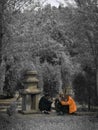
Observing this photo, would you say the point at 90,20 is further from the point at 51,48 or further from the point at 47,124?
the point at 51,48

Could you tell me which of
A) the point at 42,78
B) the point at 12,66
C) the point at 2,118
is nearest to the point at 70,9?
the point at 2,118

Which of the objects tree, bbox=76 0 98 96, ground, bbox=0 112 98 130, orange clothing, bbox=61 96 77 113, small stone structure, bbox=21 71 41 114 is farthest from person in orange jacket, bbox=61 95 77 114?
ground, bbox=0 112 98 130

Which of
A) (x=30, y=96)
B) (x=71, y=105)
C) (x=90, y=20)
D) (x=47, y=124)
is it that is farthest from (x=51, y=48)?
(x=47, y=124)

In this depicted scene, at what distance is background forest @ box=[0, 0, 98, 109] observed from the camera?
1352 cm

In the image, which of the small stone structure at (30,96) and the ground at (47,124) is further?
the small stone structure at (30,96)

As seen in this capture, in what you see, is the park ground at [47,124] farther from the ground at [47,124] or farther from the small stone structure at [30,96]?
the small stone structure at [30,96]

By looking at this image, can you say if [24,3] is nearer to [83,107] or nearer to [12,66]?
[83,107]

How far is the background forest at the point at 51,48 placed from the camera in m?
13.5

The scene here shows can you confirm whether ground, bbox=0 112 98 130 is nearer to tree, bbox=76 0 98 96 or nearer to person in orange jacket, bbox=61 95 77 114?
person in orange jacket, bbox=61 95 77 114

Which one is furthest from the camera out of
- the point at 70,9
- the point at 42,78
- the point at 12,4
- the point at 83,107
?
the point at 42,78

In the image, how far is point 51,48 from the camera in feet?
103

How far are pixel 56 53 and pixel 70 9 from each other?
14.5 meters

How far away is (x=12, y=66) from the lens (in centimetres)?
2484

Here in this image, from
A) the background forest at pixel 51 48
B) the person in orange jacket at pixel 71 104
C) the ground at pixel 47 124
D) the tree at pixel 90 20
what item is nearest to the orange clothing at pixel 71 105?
the person in orange jacket at pixel 71 104
